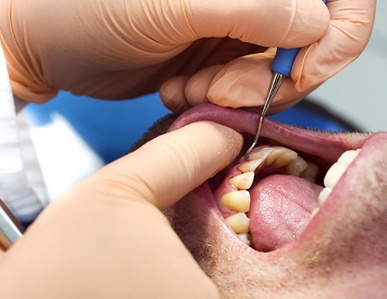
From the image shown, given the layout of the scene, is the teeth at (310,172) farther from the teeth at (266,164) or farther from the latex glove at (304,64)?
the latex glove at (304,64)

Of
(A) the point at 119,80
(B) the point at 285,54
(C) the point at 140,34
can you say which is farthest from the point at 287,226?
(A) the point at 119,80

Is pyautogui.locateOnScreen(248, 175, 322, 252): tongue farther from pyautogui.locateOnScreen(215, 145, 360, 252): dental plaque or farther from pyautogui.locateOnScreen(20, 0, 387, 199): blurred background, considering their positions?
pyautogui.locateOnScreen(20, 0, 387, 199): blurred background

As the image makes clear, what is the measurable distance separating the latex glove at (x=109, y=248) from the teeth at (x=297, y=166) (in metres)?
0.29

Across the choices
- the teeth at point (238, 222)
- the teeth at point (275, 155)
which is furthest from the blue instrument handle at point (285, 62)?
the teeth at point (238, 222)

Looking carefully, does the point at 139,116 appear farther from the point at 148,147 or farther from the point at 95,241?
the point at 95,241

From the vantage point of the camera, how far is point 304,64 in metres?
0.79

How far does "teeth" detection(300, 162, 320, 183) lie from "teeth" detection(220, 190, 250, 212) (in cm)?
16

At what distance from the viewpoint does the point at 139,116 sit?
126 centimetres

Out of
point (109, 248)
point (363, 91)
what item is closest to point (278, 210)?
point (109, 248)

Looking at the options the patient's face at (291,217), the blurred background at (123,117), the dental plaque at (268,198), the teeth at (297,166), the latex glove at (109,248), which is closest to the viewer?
the latex glove at (109,248)

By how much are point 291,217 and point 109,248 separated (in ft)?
1.20

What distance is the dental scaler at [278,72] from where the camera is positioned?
0.81 meters

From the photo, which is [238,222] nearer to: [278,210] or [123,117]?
[278,210]

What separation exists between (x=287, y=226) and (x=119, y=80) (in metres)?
0.54
